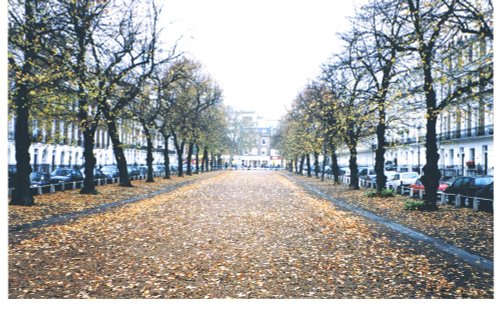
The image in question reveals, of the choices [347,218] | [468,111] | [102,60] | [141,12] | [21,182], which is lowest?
[347,218]

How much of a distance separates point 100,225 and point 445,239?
874 cm

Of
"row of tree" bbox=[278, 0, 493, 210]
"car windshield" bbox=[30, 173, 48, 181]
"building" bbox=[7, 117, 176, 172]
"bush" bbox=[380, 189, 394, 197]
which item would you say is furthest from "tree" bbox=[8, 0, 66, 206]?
"bush" bbox=[380, 189, 394, 197]

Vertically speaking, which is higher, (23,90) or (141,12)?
(141,12)

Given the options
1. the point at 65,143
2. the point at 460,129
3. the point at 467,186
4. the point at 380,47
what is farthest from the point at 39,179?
the point at 460,129

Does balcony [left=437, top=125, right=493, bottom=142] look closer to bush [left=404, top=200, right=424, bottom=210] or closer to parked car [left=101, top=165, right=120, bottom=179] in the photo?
bush [left=404, top=200, right=424, bottom=210]

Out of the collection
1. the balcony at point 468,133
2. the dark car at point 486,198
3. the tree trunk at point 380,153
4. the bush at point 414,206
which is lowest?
the bush at point 414,206

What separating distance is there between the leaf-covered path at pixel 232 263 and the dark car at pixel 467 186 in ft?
28.5

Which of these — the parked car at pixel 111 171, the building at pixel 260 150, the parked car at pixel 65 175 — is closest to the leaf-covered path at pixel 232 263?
the parked car at pixel 65 175

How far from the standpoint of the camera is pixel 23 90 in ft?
49.1

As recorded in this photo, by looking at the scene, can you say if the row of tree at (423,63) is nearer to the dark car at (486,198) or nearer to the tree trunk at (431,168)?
the tree trunk at (431,168)

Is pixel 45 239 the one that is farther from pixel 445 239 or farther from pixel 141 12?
pixel 141 12

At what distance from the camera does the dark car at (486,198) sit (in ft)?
55.2

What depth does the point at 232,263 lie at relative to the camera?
8.14m

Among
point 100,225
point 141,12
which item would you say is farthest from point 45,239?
point 141,12
